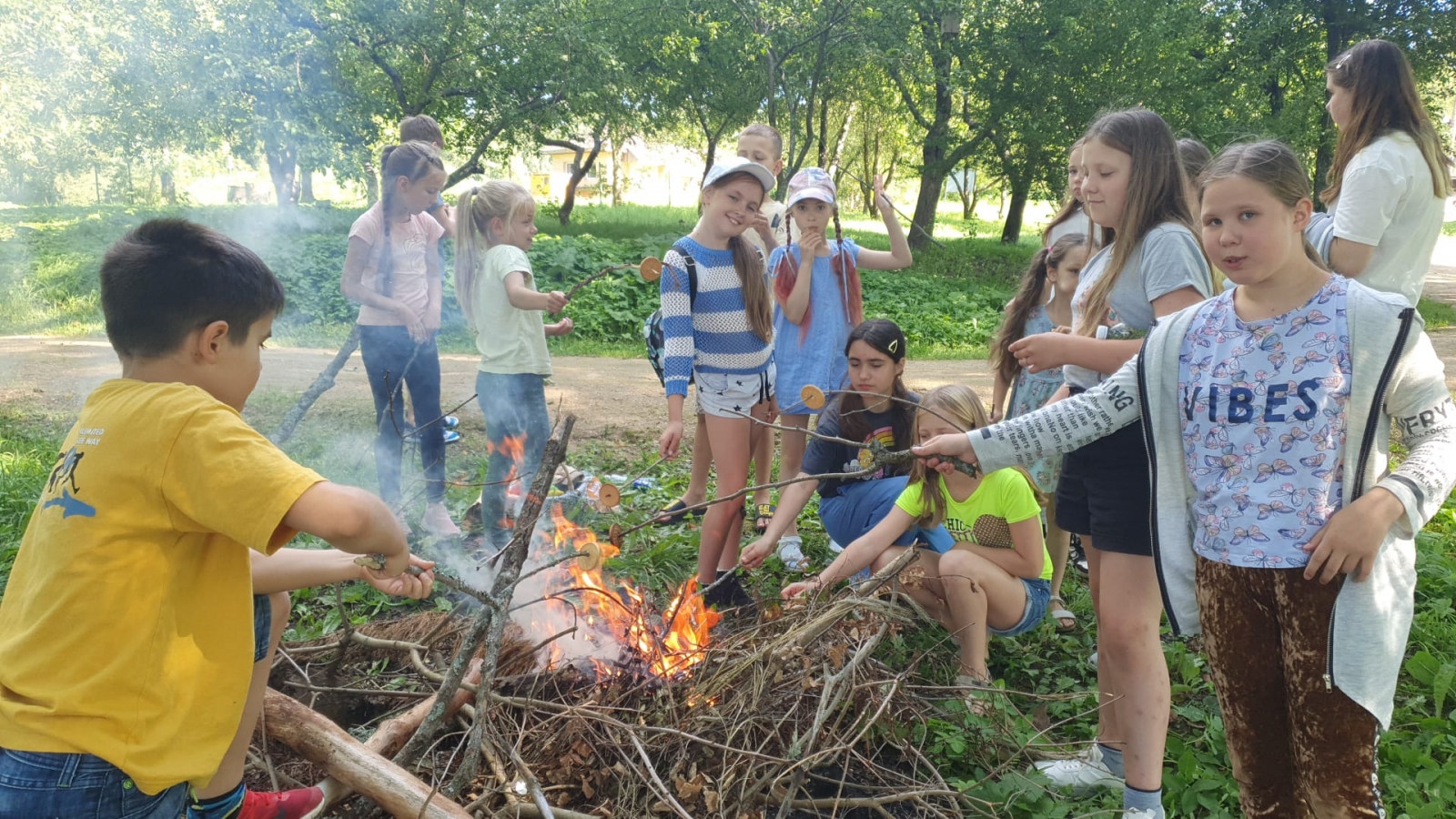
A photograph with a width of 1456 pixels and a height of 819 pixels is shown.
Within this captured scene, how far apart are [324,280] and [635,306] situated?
4.57 metres

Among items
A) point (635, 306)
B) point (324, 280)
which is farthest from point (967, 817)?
point (324, 280)

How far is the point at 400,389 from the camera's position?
517 cm

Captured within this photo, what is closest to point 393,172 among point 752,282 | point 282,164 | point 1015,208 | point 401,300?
point 401,300

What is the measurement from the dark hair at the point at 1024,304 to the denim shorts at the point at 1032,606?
1023 millimetres

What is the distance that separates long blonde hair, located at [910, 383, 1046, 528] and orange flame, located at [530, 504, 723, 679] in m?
0.97

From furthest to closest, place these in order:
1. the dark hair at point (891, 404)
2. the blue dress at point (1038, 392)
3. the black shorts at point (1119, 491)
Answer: the dark hair at point (891, 404), the blue dress at point (1038, 392), the black shorts at point (1119, 491)

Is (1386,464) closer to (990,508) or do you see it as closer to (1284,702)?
(1284,702)

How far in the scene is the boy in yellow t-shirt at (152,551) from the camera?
1798 mm

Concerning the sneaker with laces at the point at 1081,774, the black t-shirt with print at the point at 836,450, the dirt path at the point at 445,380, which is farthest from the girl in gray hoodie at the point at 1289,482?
the dirt path at the point at 445,380

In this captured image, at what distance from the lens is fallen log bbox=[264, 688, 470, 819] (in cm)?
231

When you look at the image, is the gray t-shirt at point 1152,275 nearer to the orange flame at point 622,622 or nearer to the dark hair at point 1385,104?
the dark hair at point 1385,104

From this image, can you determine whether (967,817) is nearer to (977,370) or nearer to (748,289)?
(748,289)

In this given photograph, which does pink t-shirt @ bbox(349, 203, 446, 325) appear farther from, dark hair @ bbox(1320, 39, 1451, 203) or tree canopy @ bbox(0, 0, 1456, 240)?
tree canopy @ bbox(0, 0, 1456, 240)

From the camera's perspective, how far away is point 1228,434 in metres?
2.22
